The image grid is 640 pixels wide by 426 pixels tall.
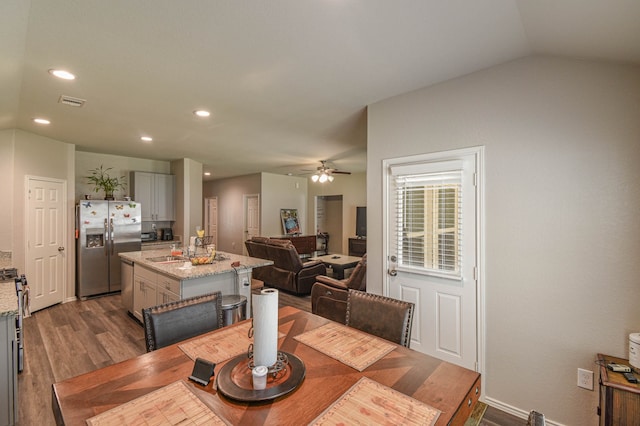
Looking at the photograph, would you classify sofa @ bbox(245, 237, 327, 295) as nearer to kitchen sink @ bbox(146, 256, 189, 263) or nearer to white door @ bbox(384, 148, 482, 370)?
kitchen sink @ bbox(146, 256, 189, 263)

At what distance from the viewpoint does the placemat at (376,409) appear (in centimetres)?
100

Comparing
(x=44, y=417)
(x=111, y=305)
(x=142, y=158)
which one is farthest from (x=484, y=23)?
(x=142, y=158)

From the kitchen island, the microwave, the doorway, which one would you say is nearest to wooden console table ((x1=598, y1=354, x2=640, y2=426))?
the kitchen island

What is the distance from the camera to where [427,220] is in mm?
2658

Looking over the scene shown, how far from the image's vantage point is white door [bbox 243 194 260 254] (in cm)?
826

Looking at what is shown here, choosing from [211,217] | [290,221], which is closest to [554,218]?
[290,221]

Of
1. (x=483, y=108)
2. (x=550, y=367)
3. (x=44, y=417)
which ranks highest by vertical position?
(x=483, y=108)

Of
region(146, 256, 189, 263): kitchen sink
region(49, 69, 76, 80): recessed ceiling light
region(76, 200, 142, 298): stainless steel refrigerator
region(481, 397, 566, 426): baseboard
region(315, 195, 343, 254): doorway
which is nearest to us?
region(481, 397, 566, 426): baseboard

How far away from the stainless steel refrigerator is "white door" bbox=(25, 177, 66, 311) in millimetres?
227

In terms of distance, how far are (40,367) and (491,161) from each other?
4368 mm

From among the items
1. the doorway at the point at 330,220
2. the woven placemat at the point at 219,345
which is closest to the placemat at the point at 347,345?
the woven placemat at the point at 219,345

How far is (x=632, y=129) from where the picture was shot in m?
1.82

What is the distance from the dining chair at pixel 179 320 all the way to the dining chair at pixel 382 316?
35.0 inches

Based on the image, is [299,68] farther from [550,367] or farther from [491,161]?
[550,367]
